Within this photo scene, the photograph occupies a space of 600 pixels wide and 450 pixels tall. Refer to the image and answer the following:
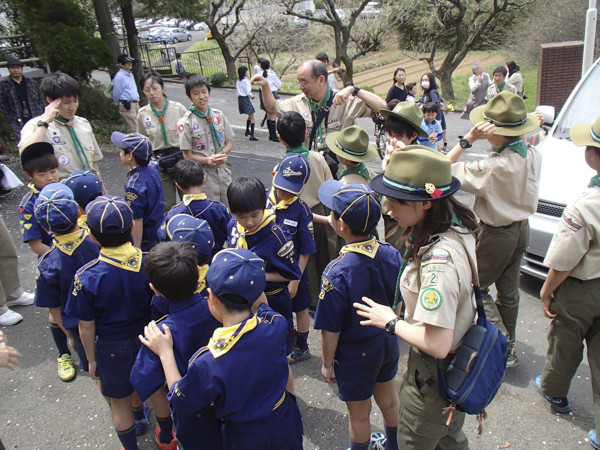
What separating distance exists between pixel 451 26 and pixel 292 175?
85.4 ft

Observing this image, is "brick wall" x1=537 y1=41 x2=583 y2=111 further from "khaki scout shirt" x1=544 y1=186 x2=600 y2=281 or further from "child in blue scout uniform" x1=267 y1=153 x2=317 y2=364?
"child in blue scout uniform" x1=267 y1=153 x2=317 y2=364

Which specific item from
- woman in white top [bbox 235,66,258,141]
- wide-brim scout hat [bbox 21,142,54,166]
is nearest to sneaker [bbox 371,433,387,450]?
wide-brim scout hat [bbox 21,142,54,166]

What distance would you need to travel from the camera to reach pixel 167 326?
227 centimetres

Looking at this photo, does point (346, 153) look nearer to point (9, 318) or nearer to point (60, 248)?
point (60, 248)

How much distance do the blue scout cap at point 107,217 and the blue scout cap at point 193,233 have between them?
11.4 inches

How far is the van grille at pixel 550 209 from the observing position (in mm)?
4426

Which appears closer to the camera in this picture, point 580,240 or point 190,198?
point 580,240

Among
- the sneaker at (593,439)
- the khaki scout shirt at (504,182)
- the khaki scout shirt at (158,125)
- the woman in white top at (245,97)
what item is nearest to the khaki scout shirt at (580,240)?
the khaki scout shirt at (504,182)

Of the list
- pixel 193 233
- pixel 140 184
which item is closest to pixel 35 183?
pixel 140 184

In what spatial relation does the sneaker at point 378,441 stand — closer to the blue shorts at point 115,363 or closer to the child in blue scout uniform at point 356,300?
the child in blue scout uniform at point 356,300

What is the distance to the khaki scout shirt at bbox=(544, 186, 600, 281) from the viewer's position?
2.63 m

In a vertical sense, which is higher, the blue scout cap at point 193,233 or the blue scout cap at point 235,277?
the blue scout cap at point 235,277

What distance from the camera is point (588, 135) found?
2.69 meters

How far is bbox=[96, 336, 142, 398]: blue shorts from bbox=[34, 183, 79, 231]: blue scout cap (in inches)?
32.0
